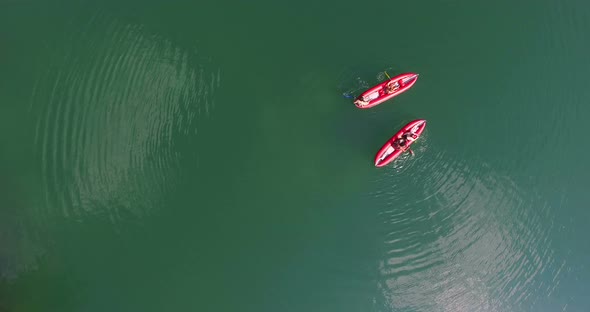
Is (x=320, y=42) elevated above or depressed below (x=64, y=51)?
below

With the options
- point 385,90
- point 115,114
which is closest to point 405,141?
point 385,90

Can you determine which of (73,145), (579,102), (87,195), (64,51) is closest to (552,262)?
(579,102)

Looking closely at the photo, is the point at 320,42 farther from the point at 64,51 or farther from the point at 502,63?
the point at 64,51

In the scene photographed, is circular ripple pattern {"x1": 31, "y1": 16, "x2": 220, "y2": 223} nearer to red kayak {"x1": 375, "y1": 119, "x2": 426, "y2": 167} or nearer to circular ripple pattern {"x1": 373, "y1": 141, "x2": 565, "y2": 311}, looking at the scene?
red kayak {"x1": 375, "y1": 119, "x2": 426, "y2": 167}

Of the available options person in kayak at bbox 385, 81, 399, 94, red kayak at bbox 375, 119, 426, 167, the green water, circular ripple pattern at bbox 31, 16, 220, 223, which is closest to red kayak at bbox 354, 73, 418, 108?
person in kayak at bbox 385, 81, 399, 94

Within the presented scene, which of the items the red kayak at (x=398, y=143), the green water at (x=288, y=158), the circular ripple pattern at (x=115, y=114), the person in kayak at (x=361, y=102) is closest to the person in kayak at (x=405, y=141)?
the red kayak at (x=398, y=143)

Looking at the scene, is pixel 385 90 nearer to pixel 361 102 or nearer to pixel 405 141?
pixel 361 102
